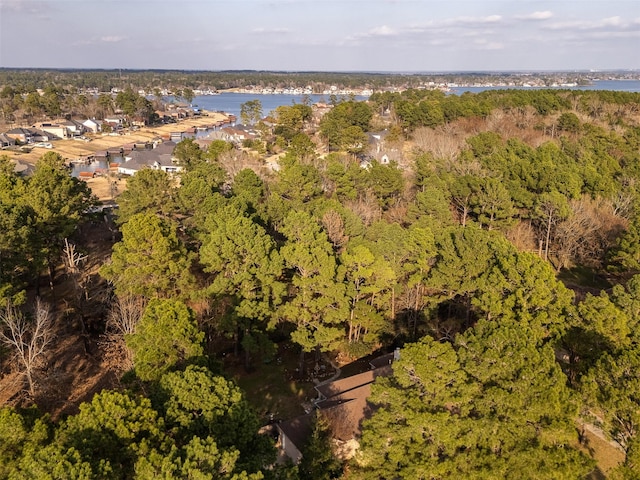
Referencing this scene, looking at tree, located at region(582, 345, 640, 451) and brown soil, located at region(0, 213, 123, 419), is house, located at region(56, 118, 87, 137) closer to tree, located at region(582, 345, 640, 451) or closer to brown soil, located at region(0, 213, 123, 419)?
brown soil, located at region(0, 213, 123, 419)

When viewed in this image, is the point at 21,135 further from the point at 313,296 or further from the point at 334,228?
Result: the point at 313,296

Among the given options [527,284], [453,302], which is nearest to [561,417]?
[527,284]

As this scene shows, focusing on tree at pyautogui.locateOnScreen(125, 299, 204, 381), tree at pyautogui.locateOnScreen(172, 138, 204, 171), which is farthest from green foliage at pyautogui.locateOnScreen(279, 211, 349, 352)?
tree at pyautogui.locateOnScreen(172, 138, 204, 171)

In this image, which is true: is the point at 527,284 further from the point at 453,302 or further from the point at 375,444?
the point at 375,444

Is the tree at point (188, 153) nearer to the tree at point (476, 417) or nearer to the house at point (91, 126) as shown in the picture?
the tree at point (476, 417)

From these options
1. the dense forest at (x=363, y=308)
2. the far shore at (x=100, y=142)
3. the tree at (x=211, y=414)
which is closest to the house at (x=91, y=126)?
the far shore at (x=100, y=142)
